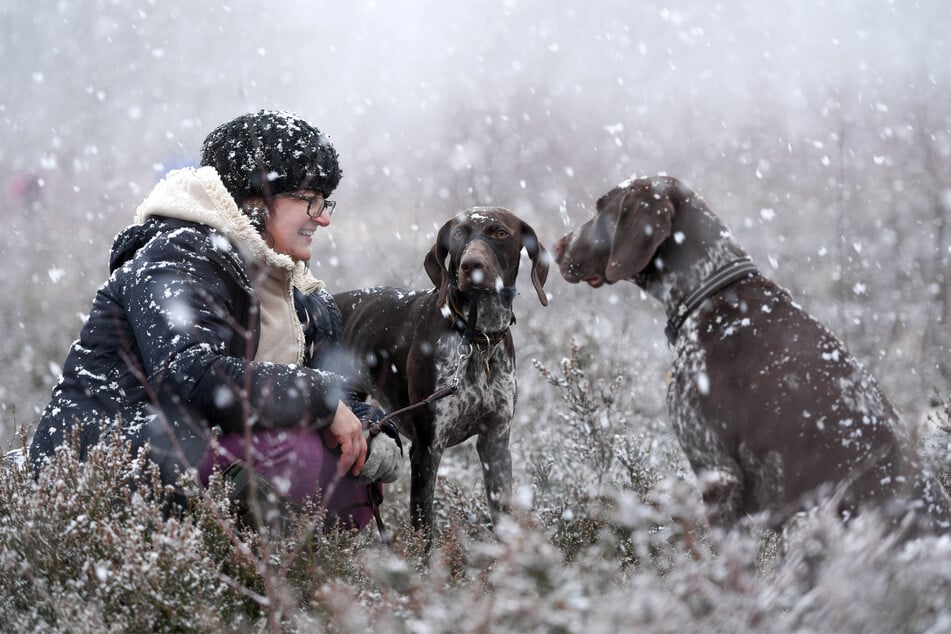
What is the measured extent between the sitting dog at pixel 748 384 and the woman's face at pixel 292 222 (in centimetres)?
116

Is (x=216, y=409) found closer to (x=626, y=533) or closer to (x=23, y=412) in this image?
(x=626, y=533)

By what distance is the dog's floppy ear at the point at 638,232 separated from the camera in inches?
129

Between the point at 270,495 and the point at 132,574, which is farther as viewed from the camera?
the point at 270,495

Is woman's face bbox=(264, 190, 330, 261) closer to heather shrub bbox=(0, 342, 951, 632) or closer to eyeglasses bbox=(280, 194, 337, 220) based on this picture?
eyeglasses bbox=(280, 194, 337, 220)

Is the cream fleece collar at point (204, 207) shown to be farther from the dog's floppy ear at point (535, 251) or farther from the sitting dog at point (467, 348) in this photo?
the dog's floppy ear at point (535, 251)

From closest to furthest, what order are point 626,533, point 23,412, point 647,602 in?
point 647,602
point 626,533
point 23,412

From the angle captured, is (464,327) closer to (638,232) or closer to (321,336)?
(321,336)

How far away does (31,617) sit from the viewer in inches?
99.7

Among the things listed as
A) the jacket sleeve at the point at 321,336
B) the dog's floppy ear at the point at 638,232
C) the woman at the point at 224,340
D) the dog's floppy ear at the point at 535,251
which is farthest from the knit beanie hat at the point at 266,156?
the dog's floppy ear at the point at 535,251

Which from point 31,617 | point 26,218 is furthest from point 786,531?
point 26,218

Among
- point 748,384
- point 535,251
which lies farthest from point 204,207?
point 748,384

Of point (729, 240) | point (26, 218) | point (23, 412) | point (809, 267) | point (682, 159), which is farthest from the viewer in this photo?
point (26, 218)

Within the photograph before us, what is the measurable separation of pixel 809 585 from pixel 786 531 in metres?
0.32

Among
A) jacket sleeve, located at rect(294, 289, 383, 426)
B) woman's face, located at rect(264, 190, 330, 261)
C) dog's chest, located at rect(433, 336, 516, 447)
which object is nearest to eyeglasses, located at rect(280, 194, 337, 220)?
woman's face, located at rect(264, 190, 330, 261)
